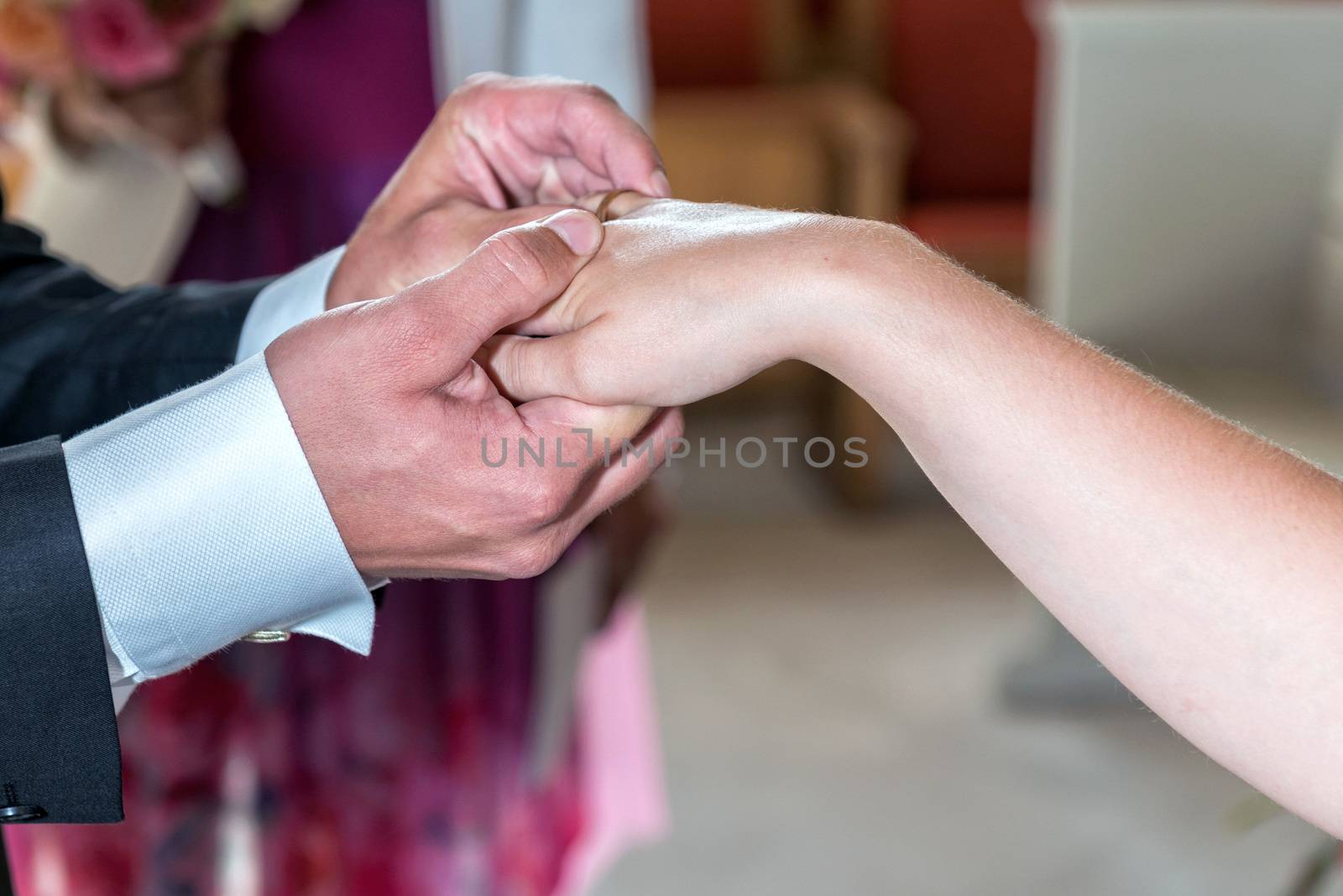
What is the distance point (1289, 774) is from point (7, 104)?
1.38 metres

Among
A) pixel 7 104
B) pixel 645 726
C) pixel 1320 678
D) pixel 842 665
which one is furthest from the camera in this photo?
pixel 842 665

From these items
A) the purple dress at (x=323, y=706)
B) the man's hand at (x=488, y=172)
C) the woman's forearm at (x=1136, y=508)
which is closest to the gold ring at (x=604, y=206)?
the man's hand at (x=488, y=172)

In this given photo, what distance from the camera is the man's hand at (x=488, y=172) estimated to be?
2.94 feet

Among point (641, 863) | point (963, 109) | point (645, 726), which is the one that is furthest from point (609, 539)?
point (963, 109)

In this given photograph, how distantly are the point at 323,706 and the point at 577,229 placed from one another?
858 mm

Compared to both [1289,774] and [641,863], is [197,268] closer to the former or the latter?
[641,863]

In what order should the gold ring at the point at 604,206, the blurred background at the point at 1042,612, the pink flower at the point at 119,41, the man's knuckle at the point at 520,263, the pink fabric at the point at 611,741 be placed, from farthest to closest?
the blurred background at the point at 1042,612, the pink fabric at the point at 611,741, the pink flower at the point at 119,41, the gold ring at the point at 604,206, the man's knuckle at the point at 520,263

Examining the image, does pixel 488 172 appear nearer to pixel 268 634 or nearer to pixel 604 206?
pixel 604 206

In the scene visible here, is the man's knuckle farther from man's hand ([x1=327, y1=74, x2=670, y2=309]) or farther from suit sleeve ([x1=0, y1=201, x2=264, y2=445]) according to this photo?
suit sleeve ([x1=0, y1=201, x2=264, y2=445])

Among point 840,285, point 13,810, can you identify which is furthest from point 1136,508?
point 13,810

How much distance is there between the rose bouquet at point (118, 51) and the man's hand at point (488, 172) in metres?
0.51

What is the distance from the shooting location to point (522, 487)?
711 mm

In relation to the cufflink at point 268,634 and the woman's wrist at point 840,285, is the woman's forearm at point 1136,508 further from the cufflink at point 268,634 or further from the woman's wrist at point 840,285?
the cufflink at point 268,634

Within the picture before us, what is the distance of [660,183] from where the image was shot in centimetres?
90
